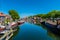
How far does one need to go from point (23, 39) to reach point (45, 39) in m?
2.30

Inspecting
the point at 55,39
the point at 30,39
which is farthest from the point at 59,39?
the point at 30,39

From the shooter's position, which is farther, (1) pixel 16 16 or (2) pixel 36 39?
(1) pixel 16 16

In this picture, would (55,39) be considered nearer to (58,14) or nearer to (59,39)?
(59,39)

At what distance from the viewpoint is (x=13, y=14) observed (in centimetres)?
5416

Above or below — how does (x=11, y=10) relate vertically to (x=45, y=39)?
above

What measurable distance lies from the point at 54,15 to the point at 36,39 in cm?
3653

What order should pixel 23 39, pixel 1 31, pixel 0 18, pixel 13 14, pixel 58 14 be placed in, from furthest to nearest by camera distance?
pixel 13 14
pixel 58 14
pixel 0 18
pixel 1 31
pixel 23 39

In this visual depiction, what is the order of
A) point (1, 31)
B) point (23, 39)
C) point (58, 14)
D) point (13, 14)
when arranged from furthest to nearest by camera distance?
point (13, 14)
point (58, 14)
point (1, 31)
point (23, 39)

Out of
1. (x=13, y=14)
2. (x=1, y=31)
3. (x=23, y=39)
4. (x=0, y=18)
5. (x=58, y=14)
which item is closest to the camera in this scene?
(x=23, y=39)

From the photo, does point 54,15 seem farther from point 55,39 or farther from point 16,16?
point 55,39

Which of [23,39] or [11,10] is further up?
[11,10]

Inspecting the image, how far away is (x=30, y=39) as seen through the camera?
16281 millimetres

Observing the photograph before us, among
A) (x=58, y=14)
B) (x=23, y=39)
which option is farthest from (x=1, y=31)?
(x=58, y=14)

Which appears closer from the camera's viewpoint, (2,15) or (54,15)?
(2,15)
